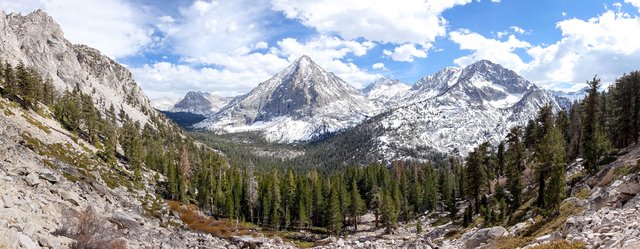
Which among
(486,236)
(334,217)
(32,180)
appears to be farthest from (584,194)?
(334,217)

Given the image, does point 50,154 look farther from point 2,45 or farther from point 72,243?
point 2,45

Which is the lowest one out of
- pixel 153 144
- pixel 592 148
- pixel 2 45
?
pixel 592 148

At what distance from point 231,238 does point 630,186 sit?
5177 cm

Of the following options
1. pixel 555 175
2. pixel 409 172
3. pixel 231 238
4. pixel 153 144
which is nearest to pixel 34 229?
pixel 231 238

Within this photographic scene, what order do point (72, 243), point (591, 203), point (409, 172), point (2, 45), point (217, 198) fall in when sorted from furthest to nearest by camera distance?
1. point (2, 45)
2. point (409, 172)
3. point (217, 198)
4. point (591, 203)
5. point (72, 243)

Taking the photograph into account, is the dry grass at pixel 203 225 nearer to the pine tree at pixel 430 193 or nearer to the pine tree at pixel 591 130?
the pine tree at pixel 591 130

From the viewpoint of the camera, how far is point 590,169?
57531mm

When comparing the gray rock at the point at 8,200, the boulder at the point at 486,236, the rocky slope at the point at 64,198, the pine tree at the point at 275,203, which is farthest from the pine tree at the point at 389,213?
the gray rock at the point at 8,200

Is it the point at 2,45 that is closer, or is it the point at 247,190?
the point at 247,190

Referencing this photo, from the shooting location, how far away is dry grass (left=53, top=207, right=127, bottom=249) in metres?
27.6

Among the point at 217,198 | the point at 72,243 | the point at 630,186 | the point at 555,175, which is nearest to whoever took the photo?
the point at 72,243

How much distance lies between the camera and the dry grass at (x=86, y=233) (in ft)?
90.6

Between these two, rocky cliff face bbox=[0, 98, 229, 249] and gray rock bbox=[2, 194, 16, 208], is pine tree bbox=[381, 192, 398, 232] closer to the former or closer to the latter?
rocky cliff face bbox=[0, 98, 229, 249]

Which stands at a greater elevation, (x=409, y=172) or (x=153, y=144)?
(x=153, y=144)
